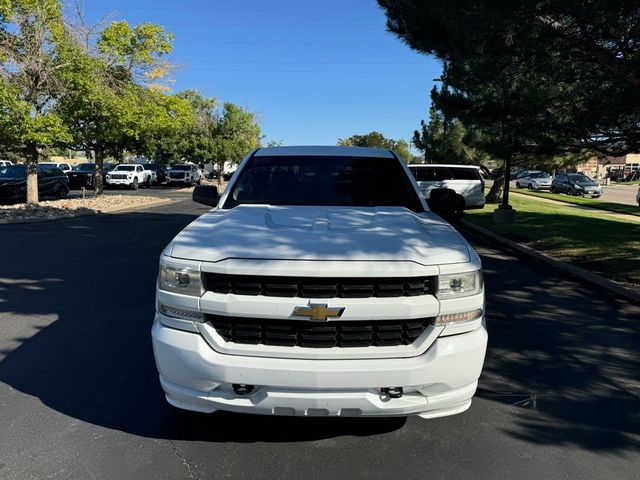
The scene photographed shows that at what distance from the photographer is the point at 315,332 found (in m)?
2.80

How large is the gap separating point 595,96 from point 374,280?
28.0 ft

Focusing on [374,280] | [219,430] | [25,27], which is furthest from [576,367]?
[25,27]

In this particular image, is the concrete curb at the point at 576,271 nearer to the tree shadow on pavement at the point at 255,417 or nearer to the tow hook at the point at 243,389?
the tree shadow on pavement at the point at 255,417

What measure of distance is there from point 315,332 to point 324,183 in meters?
2.10

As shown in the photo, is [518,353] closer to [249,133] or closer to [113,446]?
[113,446]

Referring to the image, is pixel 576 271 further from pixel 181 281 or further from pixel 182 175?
pixel 182 175

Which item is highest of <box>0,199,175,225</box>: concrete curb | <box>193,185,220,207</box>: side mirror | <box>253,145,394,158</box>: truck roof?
<box>253,145,394,158</box>: truck roof

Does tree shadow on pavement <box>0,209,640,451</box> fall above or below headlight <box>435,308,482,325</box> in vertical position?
below

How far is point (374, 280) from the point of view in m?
2.80

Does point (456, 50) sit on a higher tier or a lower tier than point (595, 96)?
higher

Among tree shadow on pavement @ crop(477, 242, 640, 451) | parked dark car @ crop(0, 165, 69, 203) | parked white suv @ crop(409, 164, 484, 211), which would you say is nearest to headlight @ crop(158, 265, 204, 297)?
tree shadow on pavement @ crop(477, 242, 640, 451)

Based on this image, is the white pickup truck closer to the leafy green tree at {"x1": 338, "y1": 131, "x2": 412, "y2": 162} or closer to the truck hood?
the truck hood

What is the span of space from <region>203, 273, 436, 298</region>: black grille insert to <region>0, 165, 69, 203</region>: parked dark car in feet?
66.7

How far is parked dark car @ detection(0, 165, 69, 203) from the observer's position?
19.7 m
